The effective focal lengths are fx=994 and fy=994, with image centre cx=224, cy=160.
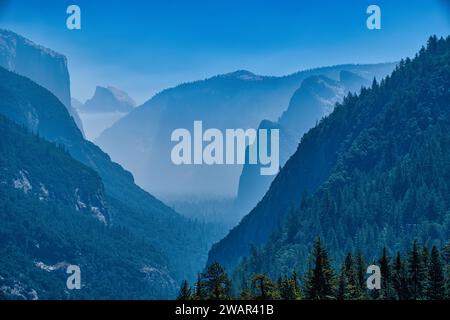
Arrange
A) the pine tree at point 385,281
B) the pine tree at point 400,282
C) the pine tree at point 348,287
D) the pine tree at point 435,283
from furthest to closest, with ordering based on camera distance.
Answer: the pine tree at point 385,281, the pine tree at point 400,282, the pine tree at point 348,287, the pine tree at point 435,283

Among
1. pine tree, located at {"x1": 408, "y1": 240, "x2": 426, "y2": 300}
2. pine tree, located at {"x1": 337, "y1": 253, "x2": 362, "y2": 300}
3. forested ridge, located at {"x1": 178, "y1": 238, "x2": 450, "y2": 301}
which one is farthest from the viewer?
pine tree, located at {"x1": 337, "y1": 253, "x2": 362, "y2": 300}

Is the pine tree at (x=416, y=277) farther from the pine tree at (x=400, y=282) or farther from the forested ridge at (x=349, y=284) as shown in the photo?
the pine tree at (x=400, y=282)

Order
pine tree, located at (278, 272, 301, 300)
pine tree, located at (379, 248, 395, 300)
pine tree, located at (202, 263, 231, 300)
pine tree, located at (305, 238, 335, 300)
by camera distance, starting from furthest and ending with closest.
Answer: pine tree, located at (278, 272, 301, 300) < pine tree, located at (379, 248, 395, 300) < pine tree, located at (202, 263, 231, 300) < pine tree, located at (305, 238, 335, 300)

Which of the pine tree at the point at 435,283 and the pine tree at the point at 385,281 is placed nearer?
the pine tree at the point at 435,283

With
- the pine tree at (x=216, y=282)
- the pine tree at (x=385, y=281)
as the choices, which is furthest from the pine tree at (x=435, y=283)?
the pine tree at (x=216, y=282)

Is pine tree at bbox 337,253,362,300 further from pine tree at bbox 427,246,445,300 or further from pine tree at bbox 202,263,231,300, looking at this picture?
pine tree at bbox 202,263,231,300

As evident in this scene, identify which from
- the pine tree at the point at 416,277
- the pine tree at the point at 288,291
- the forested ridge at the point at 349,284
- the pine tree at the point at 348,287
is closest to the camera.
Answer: the forested ridge at the point at 349,284

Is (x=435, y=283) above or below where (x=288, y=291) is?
below

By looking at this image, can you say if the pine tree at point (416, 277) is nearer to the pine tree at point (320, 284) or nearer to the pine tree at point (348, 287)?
the pine tree at point (348, 287)

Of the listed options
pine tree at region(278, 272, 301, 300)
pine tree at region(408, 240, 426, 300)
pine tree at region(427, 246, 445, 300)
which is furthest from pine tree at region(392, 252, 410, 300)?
pine tree at region(278, 272, 301, 300)

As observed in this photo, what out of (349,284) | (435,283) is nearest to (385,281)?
(349,284)

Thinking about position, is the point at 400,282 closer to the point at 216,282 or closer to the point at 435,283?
the point at 435,283
